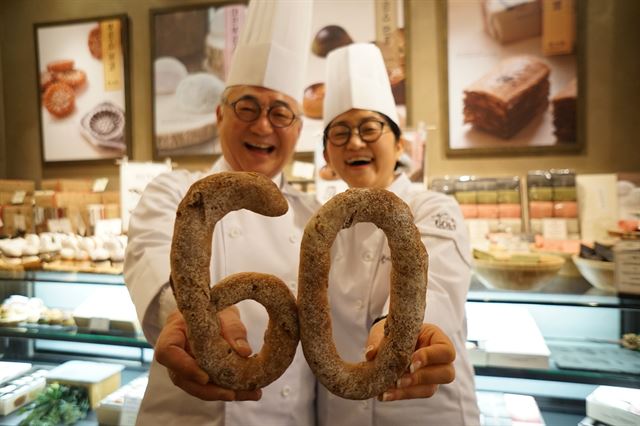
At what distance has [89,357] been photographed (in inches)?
77.0

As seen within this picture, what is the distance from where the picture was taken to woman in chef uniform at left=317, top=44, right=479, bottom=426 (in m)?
1.09

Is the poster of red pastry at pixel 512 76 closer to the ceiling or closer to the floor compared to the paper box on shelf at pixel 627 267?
closer to the ceiling

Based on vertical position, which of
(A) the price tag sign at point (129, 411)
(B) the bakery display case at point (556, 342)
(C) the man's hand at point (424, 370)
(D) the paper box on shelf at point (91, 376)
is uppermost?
(C) the man's hand at point (424, 370)

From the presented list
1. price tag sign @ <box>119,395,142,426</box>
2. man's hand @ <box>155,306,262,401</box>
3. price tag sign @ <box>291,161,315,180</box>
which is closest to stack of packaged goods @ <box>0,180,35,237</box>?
price tag sign @ <box>119,395,142,426</box>

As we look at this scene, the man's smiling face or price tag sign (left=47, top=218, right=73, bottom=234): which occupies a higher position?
the man's smiling face

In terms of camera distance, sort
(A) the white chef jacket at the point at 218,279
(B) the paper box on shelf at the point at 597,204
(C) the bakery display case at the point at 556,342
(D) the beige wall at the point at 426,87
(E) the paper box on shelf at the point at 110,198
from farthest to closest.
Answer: (E) the paper box on shelf at the point at 110,198, (D) the beige wall at the point at 426,87, (B) the paper box on shelf at the point at 597,204, (C) the bakery display case at the point at 556,342, (A) the white chef jacket at the point at 218,279

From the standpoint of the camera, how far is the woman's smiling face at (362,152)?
4.22ft

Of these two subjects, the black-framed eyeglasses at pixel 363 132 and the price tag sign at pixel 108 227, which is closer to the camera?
the black-framed eyeglasses at pixel 363 132

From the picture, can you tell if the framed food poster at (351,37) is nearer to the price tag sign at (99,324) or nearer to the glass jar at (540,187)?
the glass jar at (540,187)

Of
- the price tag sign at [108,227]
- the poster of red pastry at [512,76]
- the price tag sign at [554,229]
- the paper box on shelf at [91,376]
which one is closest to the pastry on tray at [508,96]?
the poster of red pastry at [512,76]

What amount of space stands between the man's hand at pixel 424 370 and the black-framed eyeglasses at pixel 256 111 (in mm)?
793

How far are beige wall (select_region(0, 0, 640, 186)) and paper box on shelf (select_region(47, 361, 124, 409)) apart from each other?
1724mm

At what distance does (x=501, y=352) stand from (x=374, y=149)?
0.80 m

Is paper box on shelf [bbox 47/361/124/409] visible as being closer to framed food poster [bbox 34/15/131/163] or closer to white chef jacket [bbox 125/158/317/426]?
white chef jacket [bbox 125/158/317/426]
